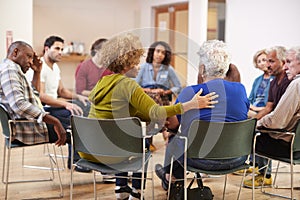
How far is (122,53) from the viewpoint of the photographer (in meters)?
3.04

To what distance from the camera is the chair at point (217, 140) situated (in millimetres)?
2797

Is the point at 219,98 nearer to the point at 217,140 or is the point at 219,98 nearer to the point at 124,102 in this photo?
the point at 217,140

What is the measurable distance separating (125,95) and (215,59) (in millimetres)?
659

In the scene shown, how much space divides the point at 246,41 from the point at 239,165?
17.6 feet

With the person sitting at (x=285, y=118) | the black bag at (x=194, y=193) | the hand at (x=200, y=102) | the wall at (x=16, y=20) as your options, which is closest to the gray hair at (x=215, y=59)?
the hand at (x=200, y=102)

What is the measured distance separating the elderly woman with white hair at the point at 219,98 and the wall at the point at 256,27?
4.47m

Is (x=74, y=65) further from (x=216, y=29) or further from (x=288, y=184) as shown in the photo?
(x=288, y=184)

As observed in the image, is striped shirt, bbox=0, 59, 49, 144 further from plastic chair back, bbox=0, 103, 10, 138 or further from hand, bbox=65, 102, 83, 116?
hand, bbox=65, 102, 83, 116

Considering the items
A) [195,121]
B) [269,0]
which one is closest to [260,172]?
[195,121]

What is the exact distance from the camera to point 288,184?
4223 mm

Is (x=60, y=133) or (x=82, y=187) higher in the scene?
(x=60, y=133)

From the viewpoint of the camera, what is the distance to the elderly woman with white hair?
2.92 meters

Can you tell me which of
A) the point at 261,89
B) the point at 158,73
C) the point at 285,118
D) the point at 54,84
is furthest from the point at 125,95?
the point at 158,73

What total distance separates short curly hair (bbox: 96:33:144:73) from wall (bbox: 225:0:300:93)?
471 cm
